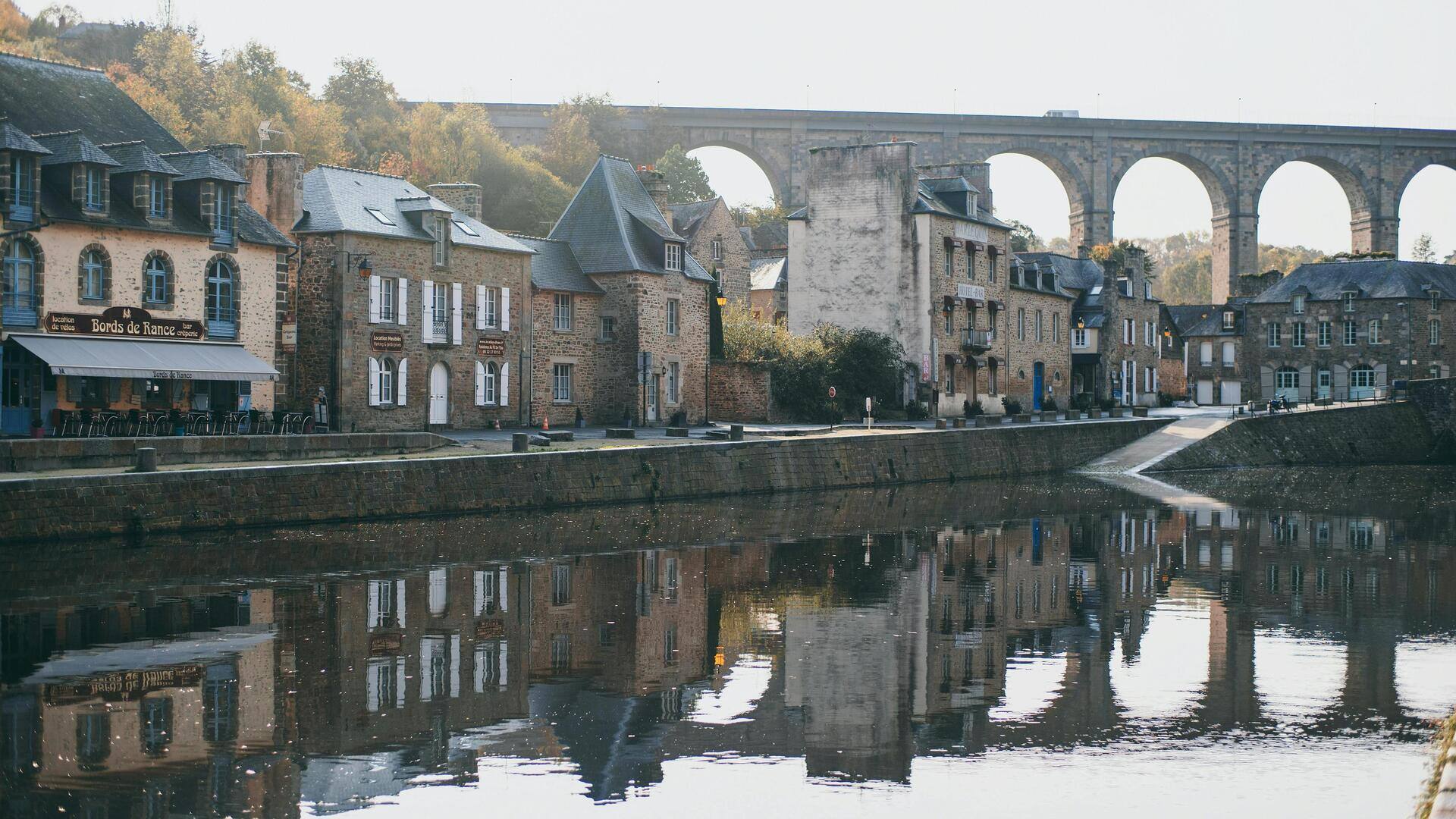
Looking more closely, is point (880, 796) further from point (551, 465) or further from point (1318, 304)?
point (1318, 304)

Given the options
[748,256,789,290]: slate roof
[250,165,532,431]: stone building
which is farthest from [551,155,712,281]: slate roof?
[748,256,789,290]: slate roof

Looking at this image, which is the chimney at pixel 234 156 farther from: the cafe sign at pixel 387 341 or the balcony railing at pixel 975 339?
the balcony railing at pixel 975 339

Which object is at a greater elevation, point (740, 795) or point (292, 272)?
point (292, 272)

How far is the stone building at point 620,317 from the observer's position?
42062 mm

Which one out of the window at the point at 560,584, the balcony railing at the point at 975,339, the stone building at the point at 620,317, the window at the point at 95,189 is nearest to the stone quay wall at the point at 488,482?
the window at the point at 560,584

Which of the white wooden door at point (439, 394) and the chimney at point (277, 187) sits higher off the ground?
the chimney at point (277, 187)

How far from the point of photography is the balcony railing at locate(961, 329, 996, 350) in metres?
51.3

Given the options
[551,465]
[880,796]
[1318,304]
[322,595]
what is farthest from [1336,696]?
[1318,304]

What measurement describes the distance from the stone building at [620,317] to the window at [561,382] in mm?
20

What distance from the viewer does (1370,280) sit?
68.2 m

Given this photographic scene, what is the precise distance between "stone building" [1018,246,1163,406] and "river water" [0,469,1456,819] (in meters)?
37.8

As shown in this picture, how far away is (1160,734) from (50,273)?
77.0 feet

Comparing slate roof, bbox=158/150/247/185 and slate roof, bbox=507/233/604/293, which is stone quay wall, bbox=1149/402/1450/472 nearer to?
slate roof, bbox=507/233/604/293

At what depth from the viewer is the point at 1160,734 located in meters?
11.7
